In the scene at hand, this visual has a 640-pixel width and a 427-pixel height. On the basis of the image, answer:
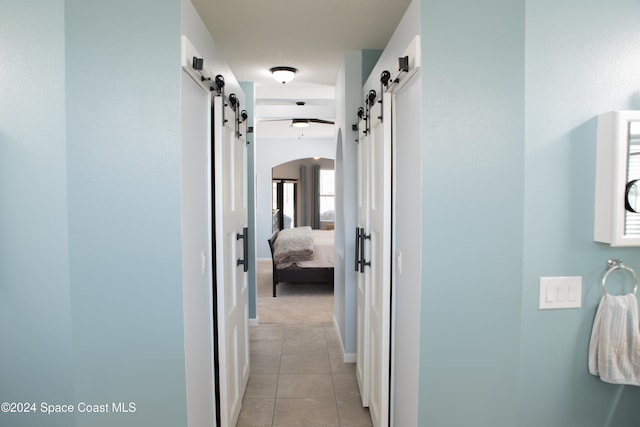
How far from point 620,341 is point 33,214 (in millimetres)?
2244

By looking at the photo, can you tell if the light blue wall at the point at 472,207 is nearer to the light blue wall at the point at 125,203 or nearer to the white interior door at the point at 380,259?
the white interior door at the point at 380,259

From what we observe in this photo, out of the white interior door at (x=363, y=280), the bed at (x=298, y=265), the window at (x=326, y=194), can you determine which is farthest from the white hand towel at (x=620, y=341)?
the window at (x=326, y=194)

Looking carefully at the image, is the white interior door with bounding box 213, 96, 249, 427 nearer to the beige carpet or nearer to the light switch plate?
the light switch plate

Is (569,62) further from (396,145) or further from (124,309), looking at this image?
(124,309)

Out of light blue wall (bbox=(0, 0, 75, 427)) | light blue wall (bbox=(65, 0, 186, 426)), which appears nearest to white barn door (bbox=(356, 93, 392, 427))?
light blue wall (bbox=(65, 0, 186, 426))

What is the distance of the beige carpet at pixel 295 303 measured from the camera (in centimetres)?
480

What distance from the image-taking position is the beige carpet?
15.7 ft

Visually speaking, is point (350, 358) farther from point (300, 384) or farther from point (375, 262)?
point (375, 262)

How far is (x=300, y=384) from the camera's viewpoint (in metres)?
3.14

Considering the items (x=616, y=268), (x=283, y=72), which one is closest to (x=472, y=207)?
(x=616, y=268)

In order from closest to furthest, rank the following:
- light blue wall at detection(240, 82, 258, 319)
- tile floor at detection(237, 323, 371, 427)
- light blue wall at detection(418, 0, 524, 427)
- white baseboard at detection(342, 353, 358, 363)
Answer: light blue wall at detection(418, 0, 524, 427) → tile floor at detection(237, 323, 371, 427) → white baseboard at detection(342, 353, 358, 363) → light blue wall at detection(240, 82, 258, 319)

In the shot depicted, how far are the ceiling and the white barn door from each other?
69 cm

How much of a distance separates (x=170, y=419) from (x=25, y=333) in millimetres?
664

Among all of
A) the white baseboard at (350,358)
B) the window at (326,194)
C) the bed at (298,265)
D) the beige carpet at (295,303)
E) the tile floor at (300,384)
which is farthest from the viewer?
the window at (326,194)
